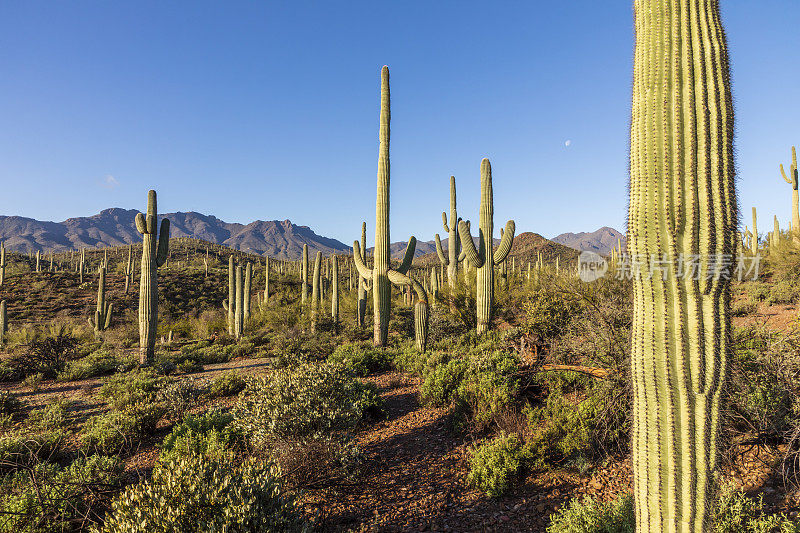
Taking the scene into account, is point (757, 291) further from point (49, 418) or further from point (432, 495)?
point (49, 418)

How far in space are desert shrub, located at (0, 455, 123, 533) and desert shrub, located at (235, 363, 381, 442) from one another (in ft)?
5.35

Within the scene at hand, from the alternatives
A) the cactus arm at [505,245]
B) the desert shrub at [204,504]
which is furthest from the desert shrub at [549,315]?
the desert shrub at [204,504]

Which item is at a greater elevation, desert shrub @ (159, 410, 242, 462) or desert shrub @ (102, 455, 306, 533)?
desert shrub @ (102, 455, 306, 533)

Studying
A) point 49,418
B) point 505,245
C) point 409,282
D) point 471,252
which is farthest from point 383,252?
point 49,418

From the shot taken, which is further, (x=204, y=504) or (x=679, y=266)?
(x=204, y=504)

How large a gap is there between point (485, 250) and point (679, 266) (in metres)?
9.33

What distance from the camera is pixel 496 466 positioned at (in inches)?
169

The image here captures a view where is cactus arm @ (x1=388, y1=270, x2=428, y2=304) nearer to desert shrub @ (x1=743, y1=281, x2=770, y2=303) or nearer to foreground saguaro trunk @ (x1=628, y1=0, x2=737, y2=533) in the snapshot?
foreground saguaro trunk @ (x1=628, y1=0, x2=737, y2=533)

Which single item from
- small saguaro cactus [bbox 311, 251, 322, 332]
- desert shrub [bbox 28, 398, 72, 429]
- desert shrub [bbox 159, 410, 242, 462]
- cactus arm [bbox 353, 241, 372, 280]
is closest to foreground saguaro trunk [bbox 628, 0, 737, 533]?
desert shrub [bbox 159, 410, 242, 462]

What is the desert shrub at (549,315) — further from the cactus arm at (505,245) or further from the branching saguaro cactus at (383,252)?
the branching saguaro cactus at (383,252)

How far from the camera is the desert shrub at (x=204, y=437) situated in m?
5.06

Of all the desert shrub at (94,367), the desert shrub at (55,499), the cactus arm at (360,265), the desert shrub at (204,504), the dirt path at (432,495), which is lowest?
the desert shrub at (94,367)

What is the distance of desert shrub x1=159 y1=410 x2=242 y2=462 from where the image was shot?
16.6 ft

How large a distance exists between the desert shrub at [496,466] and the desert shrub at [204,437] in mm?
3181
